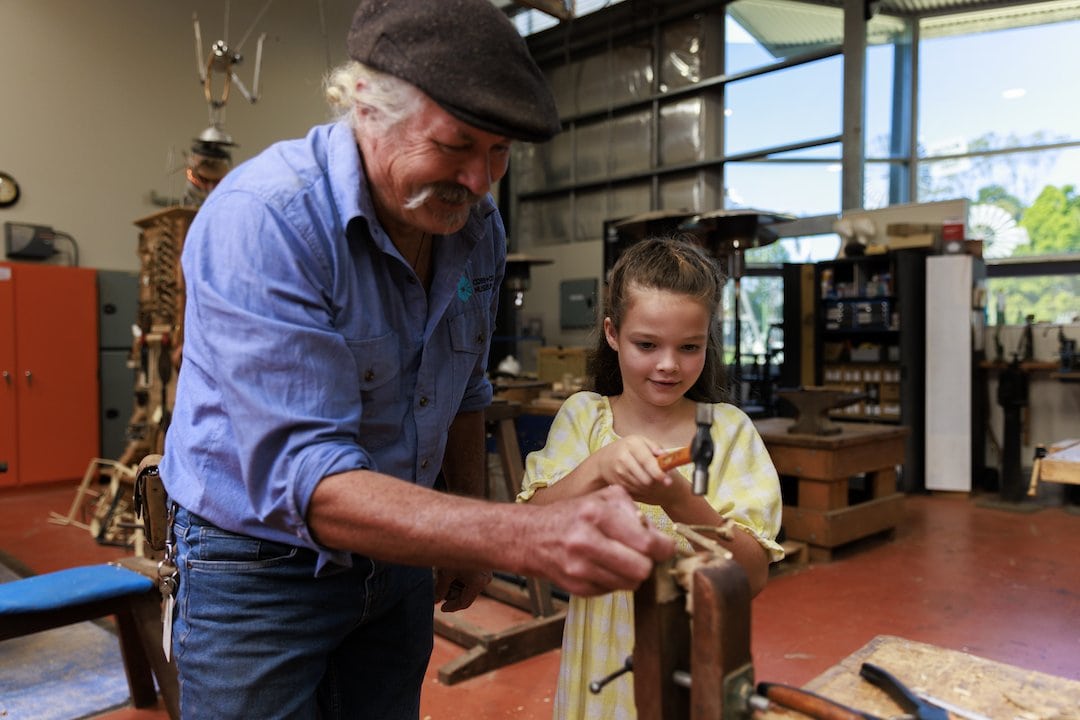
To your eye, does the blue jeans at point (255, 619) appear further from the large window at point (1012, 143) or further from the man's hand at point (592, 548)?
the large window at point (1012, 143)

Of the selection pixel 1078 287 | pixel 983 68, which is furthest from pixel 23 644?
pixel 983 68

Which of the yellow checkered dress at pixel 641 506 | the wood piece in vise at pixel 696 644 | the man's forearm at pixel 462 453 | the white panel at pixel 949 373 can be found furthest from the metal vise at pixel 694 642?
the white panel at pixel 949 373

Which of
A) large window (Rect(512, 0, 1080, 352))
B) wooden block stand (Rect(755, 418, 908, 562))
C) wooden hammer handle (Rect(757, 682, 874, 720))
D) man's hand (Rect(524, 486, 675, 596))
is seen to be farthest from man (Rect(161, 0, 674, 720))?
large window (Rect(512, 0, 1080, 352))

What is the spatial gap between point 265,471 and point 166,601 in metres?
0.55

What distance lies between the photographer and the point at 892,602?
11.5ft

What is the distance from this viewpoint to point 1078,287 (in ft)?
22.1

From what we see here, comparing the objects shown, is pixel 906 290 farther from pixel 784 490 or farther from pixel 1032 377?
pixel 784 490

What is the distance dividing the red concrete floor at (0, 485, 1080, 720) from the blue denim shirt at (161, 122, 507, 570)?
1.74m

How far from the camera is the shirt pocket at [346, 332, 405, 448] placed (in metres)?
1.04

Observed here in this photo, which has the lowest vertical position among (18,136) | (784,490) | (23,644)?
(23,644)

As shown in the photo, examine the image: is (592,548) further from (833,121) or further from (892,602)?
(833,121)

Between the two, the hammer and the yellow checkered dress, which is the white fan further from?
the hammer

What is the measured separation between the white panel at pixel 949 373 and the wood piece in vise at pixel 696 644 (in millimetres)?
5865

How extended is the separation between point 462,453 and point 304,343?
0.66 metres
